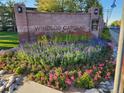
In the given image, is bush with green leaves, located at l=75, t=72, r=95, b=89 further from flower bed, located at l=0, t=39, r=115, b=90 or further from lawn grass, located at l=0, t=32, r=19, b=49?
lawn grass, located at l=0, t=32, r=19, b=49

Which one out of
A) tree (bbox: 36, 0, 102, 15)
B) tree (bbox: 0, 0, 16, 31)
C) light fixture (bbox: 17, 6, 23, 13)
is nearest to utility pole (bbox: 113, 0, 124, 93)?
light fixture (bbox: 17, 6, 23, 13)

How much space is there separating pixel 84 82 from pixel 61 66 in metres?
1.11

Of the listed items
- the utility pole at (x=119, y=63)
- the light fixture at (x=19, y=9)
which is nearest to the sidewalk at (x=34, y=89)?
the utility pole at (x=119, y=63)

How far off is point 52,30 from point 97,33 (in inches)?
114

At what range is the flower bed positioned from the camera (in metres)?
4.03

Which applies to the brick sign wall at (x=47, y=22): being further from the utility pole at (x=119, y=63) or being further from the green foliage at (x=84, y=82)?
the utility pole at (x=119, y=63)

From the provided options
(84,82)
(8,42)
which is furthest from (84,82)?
(8,42)

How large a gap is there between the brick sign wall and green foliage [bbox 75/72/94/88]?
5825 millimetres

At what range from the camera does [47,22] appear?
9.65 metres

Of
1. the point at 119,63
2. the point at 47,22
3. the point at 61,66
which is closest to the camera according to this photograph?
the point at 119,63

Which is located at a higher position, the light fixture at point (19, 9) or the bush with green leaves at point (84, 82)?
the light fixture at point (19, 9)

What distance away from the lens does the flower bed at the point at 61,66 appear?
13.2 feet

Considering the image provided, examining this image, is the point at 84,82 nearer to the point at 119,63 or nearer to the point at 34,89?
the point at 34,89

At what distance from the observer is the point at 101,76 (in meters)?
4.43
